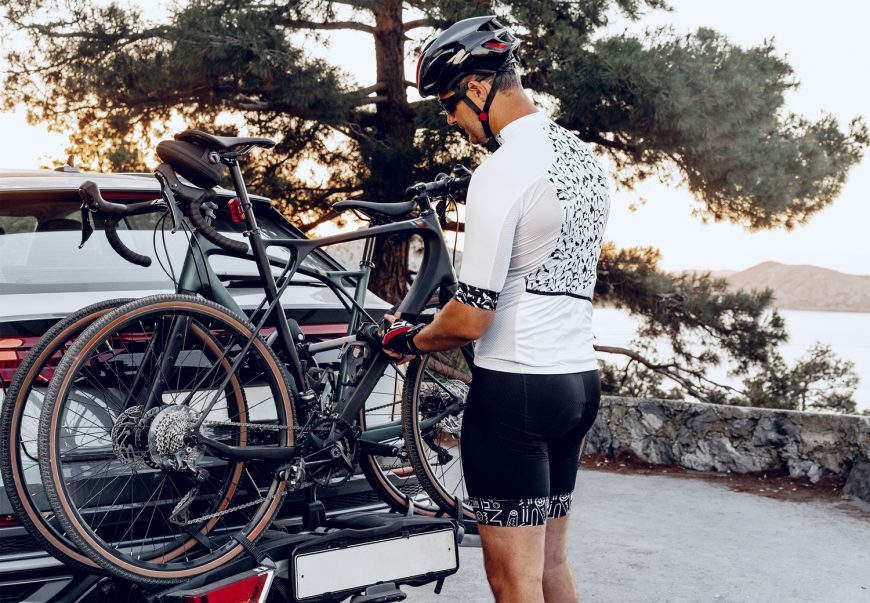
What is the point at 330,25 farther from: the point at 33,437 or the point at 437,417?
the point at 33,437

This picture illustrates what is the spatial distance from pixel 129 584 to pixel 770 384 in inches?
402

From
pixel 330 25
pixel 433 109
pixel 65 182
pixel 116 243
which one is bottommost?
pixel 116 243

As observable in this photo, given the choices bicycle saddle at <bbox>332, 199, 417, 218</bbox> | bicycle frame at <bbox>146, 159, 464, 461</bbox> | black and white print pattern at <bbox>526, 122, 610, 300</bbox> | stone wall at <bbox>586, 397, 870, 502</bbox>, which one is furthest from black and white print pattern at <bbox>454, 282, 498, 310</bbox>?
stone wall at <bbox>586, 397, 870, 502</bbox>

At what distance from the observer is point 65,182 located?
358 cm

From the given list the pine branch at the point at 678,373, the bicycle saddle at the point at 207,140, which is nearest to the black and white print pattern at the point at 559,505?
the bicycle saddle at the point at 207,140

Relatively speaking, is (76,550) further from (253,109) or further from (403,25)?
(403,25)

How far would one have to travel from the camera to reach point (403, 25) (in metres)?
11.6

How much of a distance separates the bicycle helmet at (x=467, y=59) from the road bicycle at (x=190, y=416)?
71cm

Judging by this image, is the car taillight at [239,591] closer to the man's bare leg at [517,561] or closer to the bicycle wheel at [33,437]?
the bicycle wheel at [33,437]

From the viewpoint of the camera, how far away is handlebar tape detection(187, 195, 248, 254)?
9.83ft

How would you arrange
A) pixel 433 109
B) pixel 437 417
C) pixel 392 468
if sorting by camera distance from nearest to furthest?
pixel 392 468
pixel 437 417
pixel 433 109

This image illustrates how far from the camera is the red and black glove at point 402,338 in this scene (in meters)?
2.81

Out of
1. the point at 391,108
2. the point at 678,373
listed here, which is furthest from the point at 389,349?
the point at 678,373

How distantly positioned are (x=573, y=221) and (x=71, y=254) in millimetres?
1937
